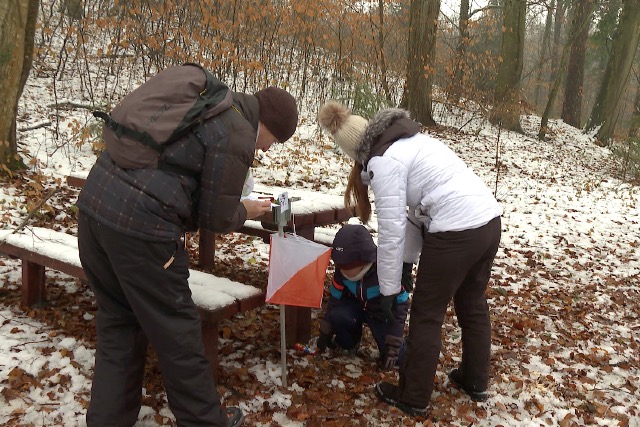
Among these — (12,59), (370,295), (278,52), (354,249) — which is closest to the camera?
(354,249)

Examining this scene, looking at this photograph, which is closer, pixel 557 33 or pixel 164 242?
pixel 164 242

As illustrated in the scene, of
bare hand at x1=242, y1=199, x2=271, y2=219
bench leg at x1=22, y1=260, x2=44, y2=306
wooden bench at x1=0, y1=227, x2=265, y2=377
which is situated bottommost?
bench leg at x1=22, y1=260, x2=44, y2=306

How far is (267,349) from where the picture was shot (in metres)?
3.67

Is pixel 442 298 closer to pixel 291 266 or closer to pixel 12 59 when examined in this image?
pixel 291 266

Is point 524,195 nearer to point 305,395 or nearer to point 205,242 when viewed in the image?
point 205,242

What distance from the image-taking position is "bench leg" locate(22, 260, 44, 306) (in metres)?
3.68

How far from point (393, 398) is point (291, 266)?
102 centimetres

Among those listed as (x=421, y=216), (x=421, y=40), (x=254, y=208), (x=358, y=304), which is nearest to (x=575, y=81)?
(x=421, y=40)

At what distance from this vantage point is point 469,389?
132 inches

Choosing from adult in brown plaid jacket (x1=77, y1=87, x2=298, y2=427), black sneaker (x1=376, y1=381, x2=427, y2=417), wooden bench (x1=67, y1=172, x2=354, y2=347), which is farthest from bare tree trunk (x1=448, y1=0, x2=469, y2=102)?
adult in brown plaid jacket (x1=77, y1=87, x2=298, y2=427)

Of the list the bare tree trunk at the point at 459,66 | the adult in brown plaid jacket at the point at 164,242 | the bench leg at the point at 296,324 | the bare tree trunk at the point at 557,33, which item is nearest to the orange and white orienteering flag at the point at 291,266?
the adult in brown plaid jacket at the point at 164,242

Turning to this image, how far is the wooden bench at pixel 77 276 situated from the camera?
9.37 feet

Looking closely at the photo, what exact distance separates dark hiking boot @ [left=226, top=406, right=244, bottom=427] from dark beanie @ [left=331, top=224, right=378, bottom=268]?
3.56ft

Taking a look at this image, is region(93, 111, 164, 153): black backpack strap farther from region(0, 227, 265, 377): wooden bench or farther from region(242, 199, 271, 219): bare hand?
region(0, 227, 265, 377): wooden bench
